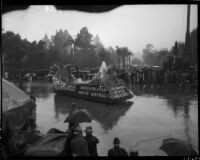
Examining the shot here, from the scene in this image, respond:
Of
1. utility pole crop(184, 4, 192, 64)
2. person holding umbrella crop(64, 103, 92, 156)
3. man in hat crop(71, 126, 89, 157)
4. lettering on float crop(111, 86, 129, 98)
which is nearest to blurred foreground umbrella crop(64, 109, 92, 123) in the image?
person holding umbrella crop(64, 103, 92, 156)

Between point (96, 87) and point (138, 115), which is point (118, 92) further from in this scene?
point (138, 115)

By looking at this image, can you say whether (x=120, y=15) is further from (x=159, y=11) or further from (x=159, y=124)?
(x=159, y=124)

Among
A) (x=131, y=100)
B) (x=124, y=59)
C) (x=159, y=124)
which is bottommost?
(x=159, y=124)

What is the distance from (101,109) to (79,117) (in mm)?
495

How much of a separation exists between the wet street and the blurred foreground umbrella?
0.17 meters

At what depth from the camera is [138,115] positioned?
16.7 feet

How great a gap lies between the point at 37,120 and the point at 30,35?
1.48m

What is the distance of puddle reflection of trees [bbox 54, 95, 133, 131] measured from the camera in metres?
5.10

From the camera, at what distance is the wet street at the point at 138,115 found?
16.0 ft

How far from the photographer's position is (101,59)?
17.3 ft

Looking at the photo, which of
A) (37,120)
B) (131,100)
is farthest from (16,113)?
(131,100)

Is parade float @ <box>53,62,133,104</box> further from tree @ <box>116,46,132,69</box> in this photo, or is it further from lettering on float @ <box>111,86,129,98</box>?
tree @ <box>116,46,132,69</box>

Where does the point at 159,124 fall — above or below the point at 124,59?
below

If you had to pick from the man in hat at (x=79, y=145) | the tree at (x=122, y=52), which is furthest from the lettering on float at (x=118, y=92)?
the man in hat at (x=79, y=145)
